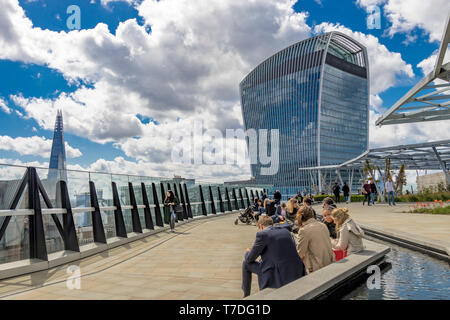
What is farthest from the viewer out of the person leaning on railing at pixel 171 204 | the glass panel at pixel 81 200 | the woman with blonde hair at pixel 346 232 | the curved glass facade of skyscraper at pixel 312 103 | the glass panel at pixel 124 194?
the curved glass facade of skyscraper at pixel 312 103

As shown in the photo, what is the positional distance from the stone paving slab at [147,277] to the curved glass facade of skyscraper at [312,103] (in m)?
91.4

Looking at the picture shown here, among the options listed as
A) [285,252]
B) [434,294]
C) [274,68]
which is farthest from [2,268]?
[274,68]

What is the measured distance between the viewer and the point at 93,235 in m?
9.04

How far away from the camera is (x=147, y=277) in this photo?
5.98 m

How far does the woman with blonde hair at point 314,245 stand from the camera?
15.8 ft

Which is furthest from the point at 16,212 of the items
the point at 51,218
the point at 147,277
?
the point at 147,277

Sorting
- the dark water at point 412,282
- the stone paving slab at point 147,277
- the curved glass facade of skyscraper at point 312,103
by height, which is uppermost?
the curved glass facade of skyscraper at point 312,103

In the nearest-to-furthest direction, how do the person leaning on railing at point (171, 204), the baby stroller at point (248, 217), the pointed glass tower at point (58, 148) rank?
the person leaning on railing at point (171, 204) < the baby stroller at point (248, 217) < the pointed glass tower at point (58, 148)

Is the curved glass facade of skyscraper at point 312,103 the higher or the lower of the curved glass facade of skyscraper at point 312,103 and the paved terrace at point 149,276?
the higher

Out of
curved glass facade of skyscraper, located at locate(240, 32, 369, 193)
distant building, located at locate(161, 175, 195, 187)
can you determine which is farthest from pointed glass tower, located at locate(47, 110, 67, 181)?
distant building, located at locate(161, 175, 195, 187)

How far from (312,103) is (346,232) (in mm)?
99441

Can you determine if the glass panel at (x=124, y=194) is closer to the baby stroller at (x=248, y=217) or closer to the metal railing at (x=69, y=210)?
the metal railing at (x=69, y=210)

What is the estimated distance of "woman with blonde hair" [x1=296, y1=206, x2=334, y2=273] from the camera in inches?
190

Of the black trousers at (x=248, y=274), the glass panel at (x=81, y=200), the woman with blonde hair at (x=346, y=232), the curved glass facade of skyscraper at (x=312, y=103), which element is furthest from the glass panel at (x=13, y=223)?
the curved glass facade of skyscraper at (x=312, y=103)
